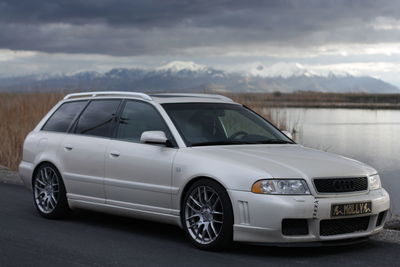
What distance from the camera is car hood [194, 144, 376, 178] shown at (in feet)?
24.0

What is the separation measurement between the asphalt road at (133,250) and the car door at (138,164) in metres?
0.41

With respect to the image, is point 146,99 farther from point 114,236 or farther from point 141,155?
point 114,236

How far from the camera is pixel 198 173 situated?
7660mm

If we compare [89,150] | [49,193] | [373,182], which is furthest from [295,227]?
[49,193]

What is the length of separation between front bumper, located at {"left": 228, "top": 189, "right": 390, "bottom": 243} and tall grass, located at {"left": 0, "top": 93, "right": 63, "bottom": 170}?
11141 mm

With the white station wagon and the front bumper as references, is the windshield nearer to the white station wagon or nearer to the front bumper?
the white station wagon

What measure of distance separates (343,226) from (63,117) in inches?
164

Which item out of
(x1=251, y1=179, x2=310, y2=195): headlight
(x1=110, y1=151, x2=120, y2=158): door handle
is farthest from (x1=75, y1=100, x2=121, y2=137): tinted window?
(x1=251, y1=179, x2=310, y2=195): headlight

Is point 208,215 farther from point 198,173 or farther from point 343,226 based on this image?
point 343,226

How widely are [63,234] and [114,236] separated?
559 millimetres

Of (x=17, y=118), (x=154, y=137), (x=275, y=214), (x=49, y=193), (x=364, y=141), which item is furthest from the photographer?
(x=364, y=141)

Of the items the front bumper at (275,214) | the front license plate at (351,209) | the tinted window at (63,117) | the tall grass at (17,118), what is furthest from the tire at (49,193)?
the tall grass at (17,118)

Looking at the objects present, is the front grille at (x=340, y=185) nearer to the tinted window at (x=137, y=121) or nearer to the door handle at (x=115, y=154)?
the tinted window at (x=137, y=121)

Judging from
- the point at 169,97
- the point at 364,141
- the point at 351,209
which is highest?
the point at 169,97
